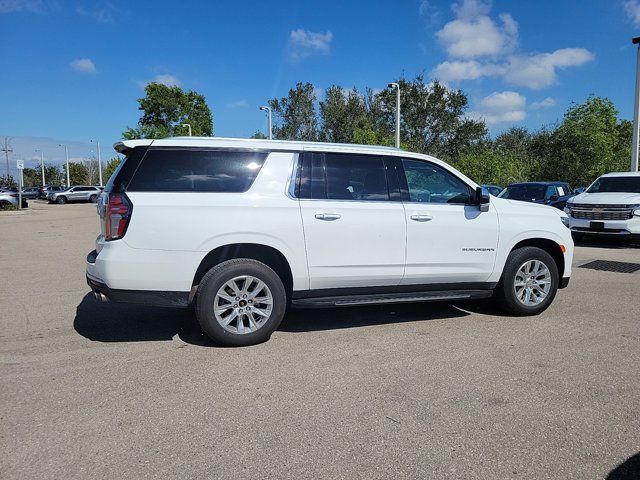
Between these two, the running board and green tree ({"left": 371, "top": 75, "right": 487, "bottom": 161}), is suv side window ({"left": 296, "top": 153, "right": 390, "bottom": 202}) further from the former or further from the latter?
green tree ({"left": 371, "top": 75, "right": 487, "bottom": 161})

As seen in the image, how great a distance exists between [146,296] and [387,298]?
236 centimetres

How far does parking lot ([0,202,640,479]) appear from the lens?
114 inches

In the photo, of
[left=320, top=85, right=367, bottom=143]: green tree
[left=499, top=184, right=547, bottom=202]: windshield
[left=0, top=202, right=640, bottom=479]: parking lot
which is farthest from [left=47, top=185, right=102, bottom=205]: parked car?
[left=0, top=202, right=640, bottom=479]: parking lot

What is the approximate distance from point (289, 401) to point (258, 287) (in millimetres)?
1383

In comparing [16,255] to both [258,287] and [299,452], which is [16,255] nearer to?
[258,287]

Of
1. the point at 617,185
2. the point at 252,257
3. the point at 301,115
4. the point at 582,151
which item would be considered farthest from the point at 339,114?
the point at 252,257

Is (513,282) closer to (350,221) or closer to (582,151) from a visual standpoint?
(350,221)

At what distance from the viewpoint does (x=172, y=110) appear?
55.5 meters

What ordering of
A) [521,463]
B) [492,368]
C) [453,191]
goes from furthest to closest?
[453,191]
[492,368]
[521,463]

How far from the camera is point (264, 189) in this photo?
482cm

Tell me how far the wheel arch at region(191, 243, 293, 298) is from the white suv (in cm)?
1

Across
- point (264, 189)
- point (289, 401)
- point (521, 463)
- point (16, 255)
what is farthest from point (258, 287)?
point (16, 255)

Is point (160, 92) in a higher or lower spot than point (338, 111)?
higher

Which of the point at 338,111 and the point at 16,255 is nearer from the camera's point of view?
the point at 16,255
